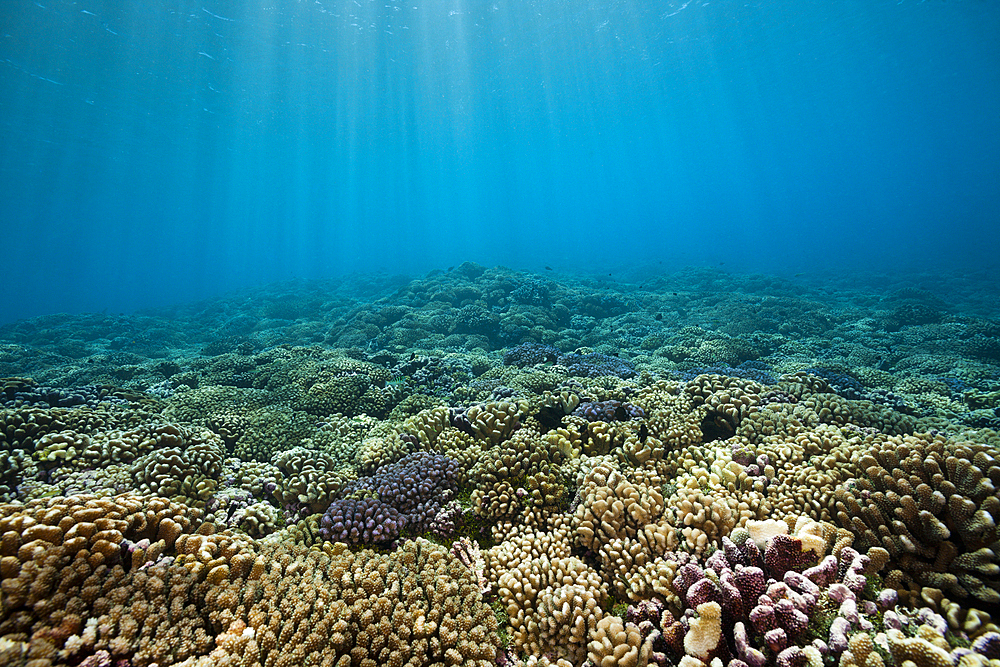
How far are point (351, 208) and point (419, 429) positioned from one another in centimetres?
21396

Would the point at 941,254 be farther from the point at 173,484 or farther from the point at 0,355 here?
the point at 0,355

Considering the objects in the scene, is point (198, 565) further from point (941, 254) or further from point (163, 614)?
point (941, 254)

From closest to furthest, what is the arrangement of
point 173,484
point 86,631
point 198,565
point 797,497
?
point 86,631 → point 198,565 → point 797,497 → point 173,484

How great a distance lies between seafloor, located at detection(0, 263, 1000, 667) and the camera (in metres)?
2.86

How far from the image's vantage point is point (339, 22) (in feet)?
143

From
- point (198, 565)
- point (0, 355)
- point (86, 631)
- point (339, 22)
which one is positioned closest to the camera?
point (86, 631)

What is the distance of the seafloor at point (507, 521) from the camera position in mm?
2855

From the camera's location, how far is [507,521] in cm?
494

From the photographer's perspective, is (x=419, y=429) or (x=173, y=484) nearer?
(x=173, y=484)

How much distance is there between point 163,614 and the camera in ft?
9.77

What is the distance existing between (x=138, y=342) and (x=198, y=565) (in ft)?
88.4

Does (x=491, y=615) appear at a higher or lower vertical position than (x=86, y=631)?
lower

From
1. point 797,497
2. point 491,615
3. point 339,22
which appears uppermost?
point 339,22

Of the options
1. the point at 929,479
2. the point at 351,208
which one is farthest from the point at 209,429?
the point at 351,208
